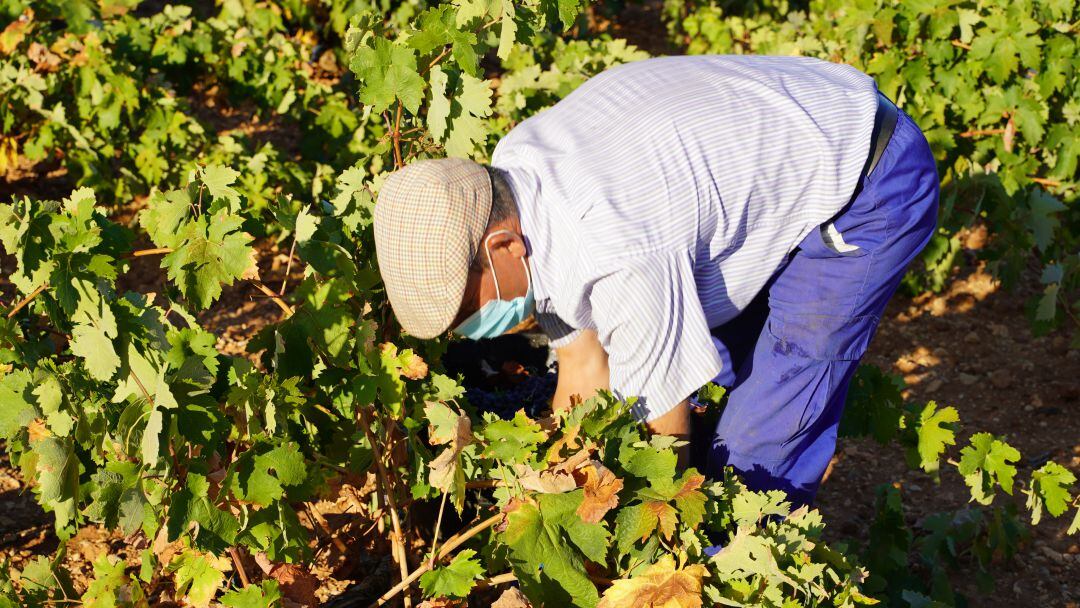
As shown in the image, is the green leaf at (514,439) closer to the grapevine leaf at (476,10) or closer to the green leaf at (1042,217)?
the grapevine leaf at (476,10)

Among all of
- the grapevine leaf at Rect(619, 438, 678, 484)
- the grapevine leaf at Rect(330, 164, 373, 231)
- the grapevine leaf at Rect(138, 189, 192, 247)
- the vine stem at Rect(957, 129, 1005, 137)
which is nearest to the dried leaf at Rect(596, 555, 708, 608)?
the grapevine leaf at Rect(619, 438, 678, 484)

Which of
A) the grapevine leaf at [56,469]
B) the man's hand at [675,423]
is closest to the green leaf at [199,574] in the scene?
the grapevine leaf at [56,469]

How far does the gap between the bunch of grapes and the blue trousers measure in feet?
2.70

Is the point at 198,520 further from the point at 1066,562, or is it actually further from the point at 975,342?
the point at 975,342

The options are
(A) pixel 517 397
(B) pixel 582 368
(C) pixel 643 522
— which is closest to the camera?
(C) pixel 643 522

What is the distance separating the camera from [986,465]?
322 centimetres

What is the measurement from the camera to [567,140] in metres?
2.61

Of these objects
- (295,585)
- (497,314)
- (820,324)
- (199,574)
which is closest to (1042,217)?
(820,324)

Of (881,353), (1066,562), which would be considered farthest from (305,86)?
(1066,562)

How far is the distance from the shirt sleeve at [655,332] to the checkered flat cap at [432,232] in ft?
1.04

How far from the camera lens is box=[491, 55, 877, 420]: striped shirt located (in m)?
2.43

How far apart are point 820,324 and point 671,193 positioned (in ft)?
2.23

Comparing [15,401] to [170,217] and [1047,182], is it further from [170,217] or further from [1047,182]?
[1047,182]

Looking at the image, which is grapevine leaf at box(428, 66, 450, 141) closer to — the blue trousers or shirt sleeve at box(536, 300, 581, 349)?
shirt sleeve at box(536, 300, 581, 349)
